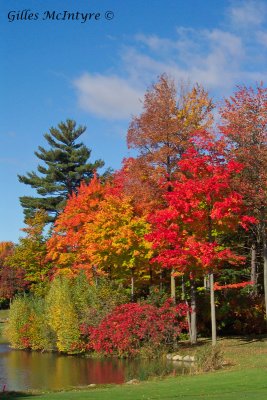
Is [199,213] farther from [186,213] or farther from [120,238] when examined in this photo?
[120,238]

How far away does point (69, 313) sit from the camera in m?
26.4

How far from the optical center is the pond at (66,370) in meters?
16.9

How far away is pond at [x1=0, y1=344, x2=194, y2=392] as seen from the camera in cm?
1686

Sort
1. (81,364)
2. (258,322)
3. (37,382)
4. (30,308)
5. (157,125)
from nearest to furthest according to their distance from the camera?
(37,382) < (81,364) < (157,125) < (258,322) < (30,308)

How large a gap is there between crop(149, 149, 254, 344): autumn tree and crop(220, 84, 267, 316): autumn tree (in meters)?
0.90

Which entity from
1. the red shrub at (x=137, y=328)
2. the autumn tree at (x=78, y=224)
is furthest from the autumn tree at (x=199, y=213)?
the autumn tree at (x=78, y=224)

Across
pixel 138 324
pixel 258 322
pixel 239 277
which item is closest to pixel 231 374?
pixel 138 324

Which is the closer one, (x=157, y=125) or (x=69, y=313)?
(x=157, y=125)

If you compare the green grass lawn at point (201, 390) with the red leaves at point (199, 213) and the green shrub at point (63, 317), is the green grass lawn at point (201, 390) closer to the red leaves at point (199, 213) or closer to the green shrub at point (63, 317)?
the red leaves at point (199, 213)

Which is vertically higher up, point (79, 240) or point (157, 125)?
point (157, 125)

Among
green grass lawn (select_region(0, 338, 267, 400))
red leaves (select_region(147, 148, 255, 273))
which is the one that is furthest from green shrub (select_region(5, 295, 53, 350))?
green grass lawn (select_region(0, 338, 267, 400))

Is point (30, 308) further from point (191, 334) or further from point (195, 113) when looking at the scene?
point (195, 113)

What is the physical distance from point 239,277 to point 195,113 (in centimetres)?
1239

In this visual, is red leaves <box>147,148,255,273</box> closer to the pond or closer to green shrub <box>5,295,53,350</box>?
the pond
